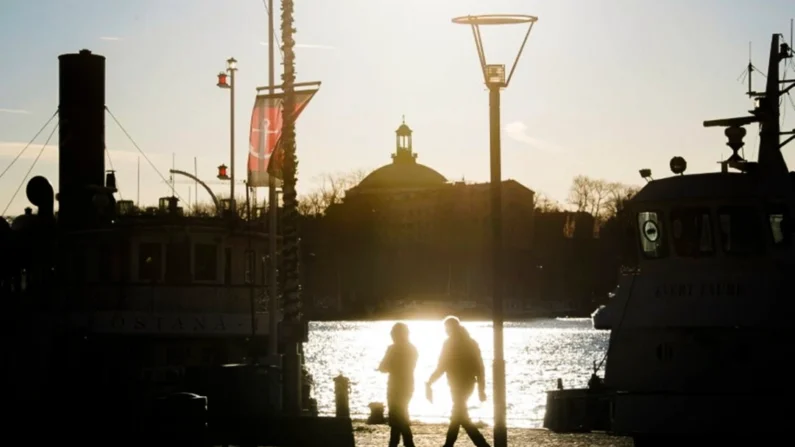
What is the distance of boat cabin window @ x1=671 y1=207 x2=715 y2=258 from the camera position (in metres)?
26.9

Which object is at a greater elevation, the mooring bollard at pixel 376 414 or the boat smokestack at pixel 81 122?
the boat smokestack at pixel 81 122

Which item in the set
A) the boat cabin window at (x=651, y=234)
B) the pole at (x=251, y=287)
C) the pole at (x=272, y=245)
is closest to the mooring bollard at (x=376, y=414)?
the pole at (x=272, y=245)

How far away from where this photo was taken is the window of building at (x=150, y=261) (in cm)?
4494

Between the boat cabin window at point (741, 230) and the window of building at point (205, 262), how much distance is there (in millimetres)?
22023

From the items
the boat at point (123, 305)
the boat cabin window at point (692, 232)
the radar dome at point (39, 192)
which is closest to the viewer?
the boat cabin window at point (692, 232)

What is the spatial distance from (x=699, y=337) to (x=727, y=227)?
2348mm

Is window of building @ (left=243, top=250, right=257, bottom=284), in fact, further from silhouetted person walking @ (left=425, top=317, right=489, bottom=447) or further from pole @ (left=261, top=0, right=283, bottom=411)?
silhouetted person walking @ (left=425, top=317, right=489, bottom=447)

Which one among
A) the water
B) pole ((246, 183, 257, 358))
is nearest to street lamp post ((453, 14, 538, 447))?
the water

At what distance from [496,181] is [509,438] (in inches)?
470

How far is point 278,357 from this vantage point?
36719 millimetres

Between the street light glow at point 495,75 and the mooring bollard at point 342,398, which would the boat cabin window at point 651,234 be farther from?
the mooring bollard at point 342,398

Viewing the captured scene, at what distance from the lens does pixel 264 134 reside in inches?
1421

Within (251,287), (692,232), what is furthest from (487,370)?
(692,232)

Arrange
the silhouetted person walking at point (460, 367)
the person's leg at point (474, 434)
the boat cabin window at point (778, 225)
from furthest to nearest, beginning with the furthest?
the boat cabin window at point (778, 225) < the silhouetted person walking at point (460, 367) < the person's leg at point (474, 434)
